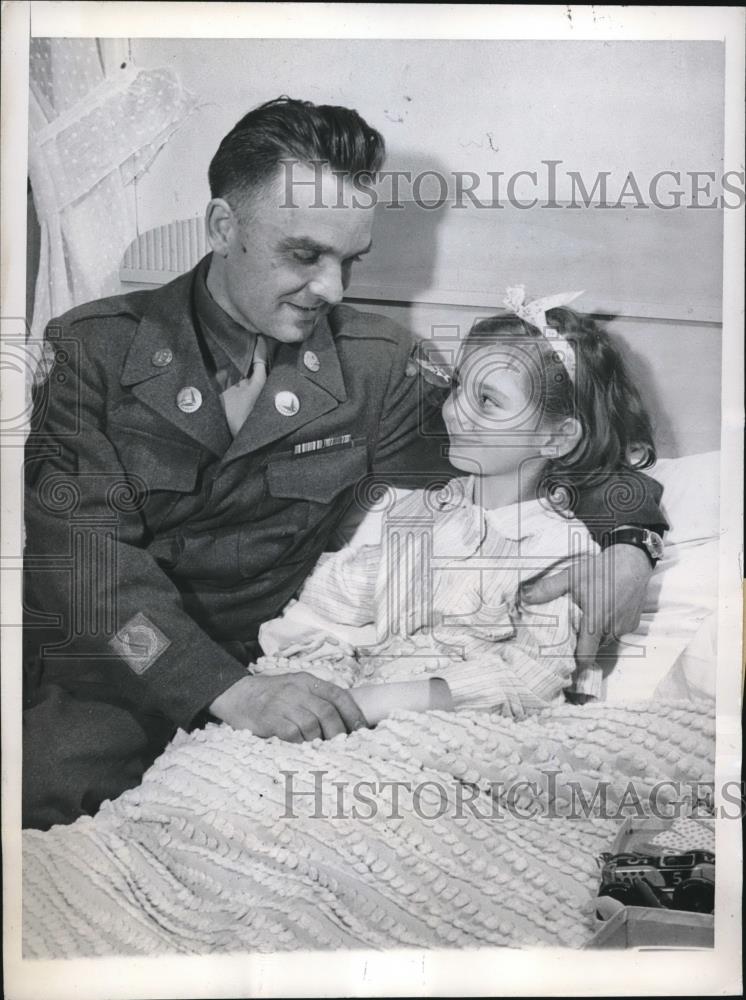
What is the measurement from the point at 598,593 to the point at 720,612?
24cm

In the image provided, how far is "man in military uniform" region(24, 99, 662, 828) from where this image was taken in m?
1.67

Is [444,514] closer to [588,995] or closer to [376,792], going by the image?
[376,792]

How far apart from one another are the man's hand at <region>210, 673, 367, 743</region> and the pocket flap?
1.12ft

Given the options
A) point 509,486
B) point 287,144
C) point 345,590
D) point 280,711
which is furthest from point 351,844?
point 287,144

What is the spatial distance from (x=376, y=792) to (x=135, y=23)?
1.43 meters

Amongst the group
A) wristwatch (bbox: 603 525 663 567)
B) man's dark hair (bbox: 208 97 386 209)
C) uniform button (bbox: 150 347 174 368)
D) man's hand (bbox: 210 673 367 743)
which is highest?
man's dark hair (bbox: 208 97 386 209)

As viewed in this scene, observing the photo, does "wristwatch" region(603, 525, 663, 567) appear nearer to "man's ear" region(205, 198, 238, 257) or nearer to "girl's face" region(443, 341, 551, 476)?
"girl's face" region(443, 341, 551, 476)

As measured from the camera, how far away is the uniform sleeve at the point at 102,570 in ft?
5.45

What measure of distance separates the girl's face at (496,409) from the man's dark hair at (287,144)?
0.40 m

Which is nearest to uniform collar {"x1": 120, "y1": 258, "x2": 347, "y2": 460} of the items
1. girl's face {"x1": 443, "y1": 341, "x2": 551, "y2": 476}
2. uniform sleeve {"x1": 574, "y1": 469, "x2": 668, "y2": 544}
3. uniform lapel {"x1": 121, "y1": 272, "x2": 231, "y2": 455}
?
uniform lapel {"x1": 121, "y1": 272, "x2": 231, "y2": 455}

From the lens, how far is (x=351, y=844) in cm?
166

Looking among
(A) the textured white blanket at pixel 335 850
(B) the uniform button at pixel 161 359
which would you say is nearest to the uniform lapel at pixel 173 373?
(B) the uniform button at pixel 161 359

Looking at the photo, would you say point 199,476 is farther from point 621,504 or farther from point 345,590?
point 621,504

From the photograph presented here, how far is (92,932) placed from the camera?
167 cm
